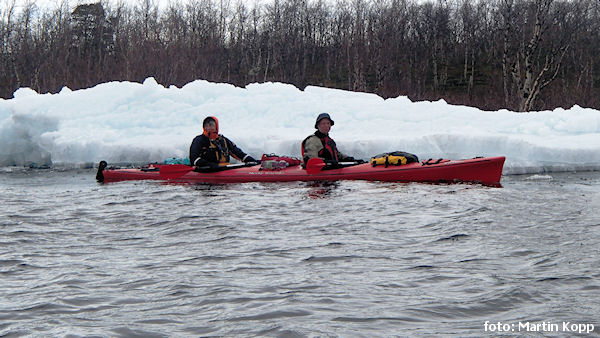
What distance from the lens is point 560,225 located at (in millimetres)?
4762

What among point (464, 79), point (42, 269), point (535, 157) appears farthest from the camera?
point (464, 79)

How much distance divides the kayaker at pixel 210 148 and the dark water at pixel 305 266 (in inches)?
84.3

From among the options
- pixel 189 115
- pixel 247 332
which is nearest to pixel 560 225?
pixel 247 332

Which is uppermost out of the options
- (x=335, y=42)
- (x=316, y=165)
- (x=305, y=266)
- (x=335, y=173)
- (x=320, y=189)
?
(x=335, y=42)

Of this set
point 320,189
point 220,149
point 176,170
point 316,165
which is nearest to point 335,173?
point 316,165

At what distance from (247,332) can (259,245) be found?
1.74 meters

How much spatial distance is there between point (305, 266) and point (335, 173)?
4.54 metres

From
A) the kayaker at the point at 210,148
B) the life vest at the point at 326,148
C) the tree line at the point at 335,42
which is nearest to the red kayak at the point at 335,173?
the kayaker at the point at 210,148

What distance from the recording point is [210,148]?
8.98 metres

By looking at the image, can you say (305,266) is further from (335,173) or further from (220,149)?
(220,149)

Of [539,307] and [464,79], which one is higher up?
[464,79]

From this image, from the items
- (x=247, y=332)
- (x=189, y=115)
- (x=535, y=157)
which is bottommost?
(x=247, y=332)

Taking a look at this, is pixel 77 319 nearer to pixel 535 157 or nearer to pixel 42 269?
pixel 42 269

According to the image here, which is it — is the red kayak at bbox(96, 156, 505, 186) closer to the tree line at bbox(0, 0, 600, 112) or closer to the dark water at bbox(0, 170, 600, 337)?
the dark water at bbox(0, 170, 600, 337)
